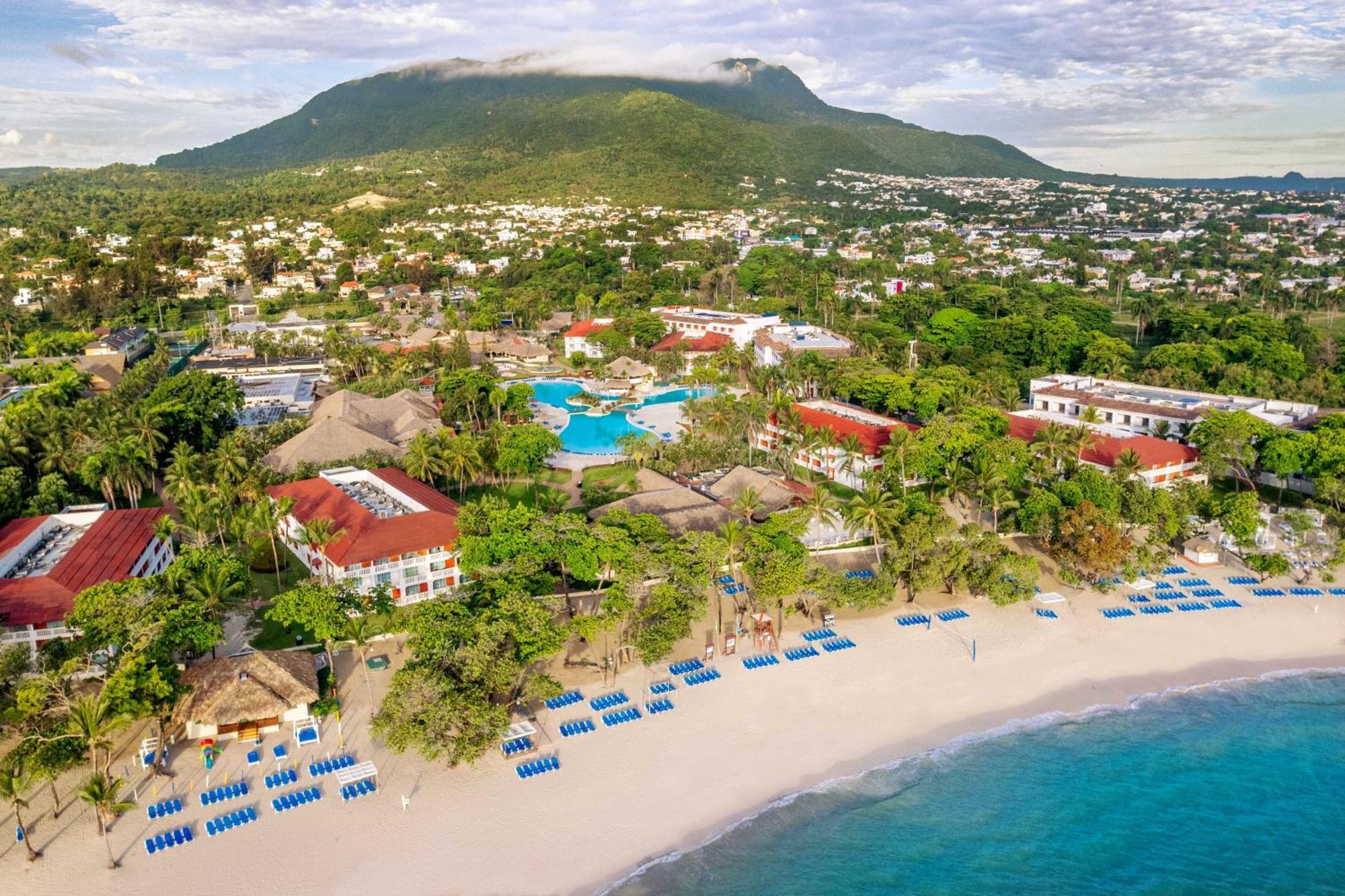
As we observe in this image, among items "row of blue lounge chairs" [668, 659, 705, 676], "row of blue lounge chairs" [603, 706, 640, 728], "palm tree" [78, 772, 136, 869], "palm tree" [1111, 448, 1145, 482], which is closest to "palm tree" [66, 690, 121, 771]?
"palm tree" [78, 772, 136, 869]

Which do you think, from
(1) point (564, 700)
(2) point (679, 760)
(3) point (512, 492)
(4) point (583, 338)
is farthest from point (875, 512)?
(4) point (583, 338)

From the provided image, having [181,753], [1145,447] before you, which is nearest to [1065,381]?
[1145,447]

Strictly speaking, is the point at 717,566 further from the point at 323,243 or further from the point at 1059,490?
the point at 323,243

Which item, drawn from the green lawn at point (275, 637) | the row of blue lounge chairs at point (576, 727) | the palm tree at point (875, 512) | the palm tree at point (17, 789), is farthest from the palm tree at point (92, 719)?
the palm tree at point (875, 512)

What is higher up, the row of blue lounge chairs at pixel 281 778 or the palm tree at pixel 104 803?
the palm tree at pixel 104 803

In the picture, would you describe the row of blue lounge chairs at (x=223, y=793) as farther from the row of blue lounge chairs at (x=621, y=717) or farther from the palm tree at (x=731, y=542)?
the palm tree at (x=731, y=542)

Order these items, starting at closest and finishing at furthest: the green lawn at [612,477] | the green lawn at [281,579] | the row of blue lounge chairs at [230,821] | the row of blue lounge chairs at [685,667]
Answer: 1. the row of blue lounge chairs at [230,821]
2. the row of blue lounge chairs at [685,667]
3. the green lawn at [281,579]
4. the green lawn at [612,477]

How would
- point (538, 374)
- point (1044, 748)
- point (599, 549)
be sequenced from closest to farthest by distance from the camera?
1. point (1044, 748)
2. point (599, 549)
3. point (538, 374)
